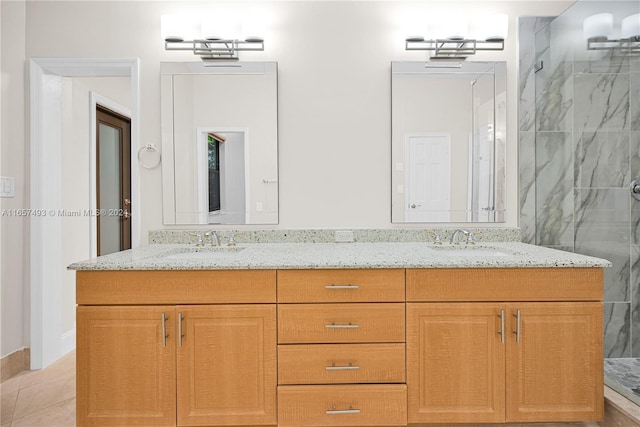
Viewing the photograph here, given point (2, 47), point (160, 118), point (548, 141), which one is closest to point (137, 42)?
point (160, 118)

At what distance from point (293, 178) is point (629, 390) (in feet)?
6.18

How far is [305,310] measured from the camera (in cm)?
164

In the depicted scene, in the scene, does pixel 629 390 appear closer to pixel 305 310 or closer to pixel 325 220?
pixel 305 310

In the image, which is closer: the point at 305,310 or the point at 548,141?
the point at 305,310

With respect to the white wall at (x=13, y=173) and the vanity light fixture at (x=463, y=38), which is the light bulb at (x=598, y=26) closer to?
the vanity light fixture at (x=463, y=38)

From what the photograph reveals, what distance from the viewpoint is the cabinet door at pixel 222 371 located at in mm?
1625

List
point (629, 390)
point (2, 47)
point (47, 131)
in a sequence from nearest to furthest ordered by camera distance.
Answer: point (629, 390) < point (2, 47) < point (47, 131)

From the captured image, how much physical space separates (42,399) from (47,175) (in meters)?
1.24

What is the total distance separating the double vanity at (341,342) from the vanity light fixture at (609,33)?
44.4 inches

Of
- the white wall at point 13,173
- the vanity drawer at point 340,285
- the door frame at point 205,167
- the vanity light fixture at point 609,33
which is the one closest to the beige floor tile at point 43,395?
the white wall at point 13,173

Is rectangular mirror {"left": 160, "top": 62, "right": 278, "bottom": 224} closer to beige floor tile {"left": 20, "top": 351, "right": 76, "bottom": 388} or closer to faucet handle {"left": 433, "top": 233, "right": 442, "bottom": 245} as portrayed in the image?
faucet handle {"left": 433, "top": 233, "right": 442, "bottom": 245}

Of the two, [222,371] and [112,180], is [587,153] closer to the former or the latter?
[222,371]

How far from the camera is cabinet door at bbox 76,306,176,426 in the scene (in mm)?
1618

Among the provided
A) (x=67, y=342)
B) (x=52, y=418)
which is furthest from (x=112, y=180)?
(x=52, y=418)
